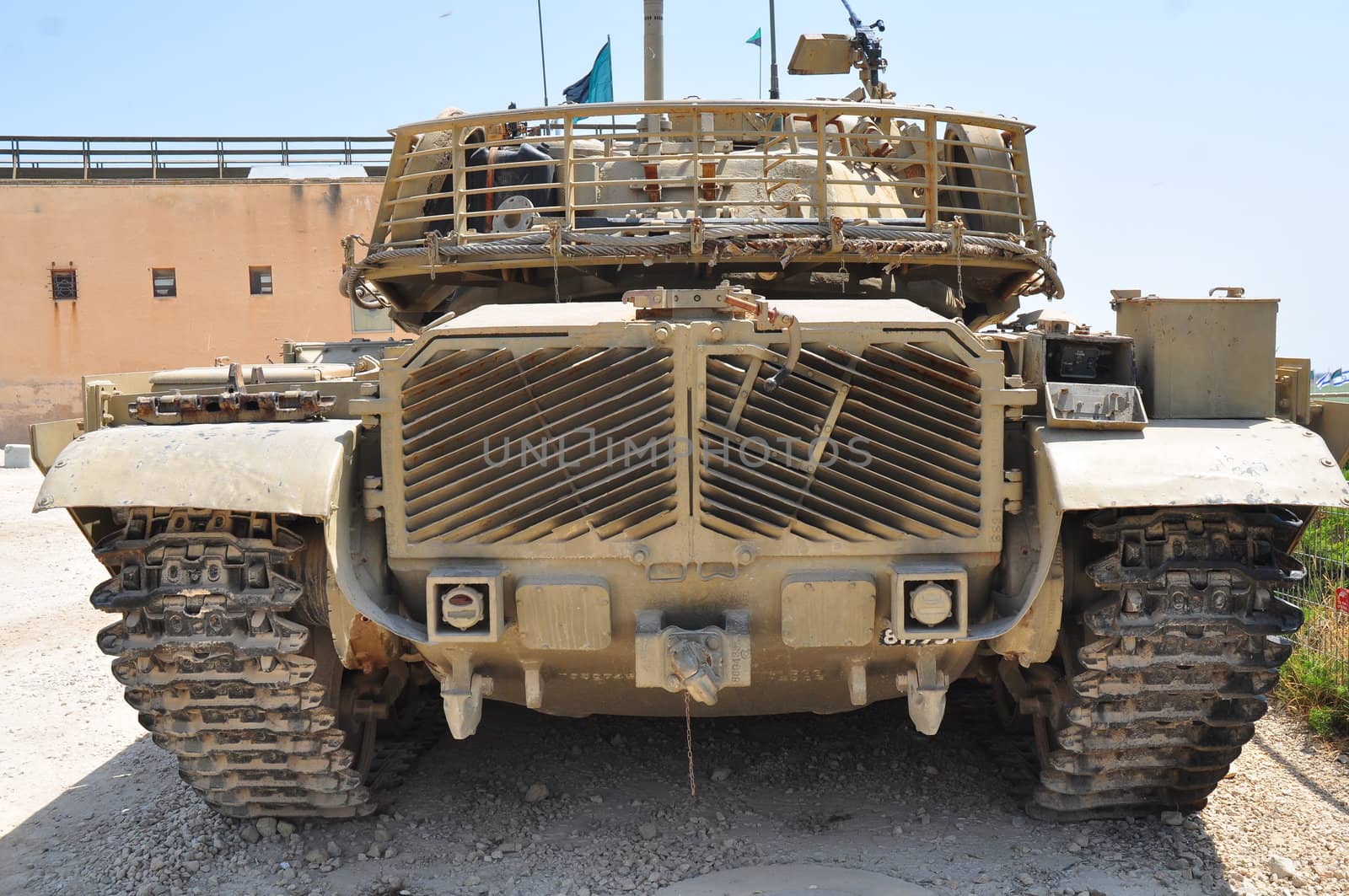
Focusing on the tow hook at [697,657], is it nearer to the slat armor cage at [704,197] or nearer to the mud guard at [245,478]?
the mud guard at [245,478]

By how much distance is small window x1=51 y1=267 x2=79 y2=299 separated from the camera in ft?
78.5

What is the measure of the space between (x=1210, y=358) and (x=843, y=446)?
1494 millimetres

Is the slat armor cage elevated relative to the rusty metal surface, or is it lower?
elevated

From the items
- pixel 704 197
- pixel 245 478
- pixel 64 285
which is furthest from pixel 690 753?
pixel 64 285

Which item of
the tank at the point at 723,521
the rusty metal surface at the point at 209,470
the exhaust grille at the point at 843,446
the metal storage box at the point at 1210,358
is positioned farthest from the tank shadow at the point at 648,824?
the metal storage box at the point at 1210,358

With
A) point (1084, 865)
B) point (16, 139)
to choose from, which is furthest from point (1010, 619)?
point (16, 139)

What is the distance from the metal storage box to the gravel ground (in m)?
1.61

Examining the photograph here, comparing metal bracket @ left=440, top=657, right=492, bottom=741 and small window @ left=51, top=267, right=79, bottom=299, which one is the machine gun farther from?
small window @ left=51, top=267, right=79, bottom=299

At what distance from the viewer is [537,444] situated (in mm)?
4262

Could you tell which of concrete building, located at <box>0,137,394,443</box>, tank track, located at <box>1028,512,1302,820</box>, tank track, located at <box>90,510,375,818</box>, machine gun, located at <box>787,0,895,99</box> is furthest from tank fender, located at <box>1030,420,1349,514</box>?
concrete building, located at <box>0,137,394,443</box>

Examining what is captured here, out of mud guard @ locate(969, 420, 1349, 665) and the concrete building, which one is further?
the concrete building

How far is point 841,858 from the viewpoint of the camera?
474 cm

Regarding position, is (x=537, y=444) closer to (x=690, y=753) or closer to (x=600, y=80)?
(x=690, y=753)

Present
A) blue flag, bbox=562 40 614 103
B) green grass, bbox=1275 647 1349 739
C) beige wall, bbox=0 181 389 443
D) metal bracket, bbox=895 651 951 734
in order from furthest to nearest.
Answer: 1. beige wall, bbox=0 181 389 443
2. blue flag, bbox=562 40 614 103
3. green grass, bbox=1275 647 1349 739
4. metal bracket, bbox=895 651 951 734
